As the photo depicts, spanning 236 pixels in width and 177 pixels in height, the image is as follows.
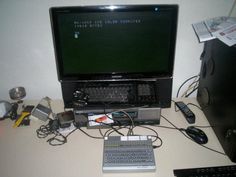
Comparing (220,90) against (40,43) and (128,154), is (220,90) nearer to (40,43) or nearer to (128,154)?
(128,154)

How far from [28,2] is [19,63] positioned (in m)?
0.34

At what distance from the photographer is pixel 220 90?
996 millimetres

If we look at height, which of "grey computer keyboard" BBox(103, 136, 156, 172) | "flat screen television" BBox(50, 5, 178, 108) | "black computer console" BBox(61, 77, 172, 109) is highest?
"flat screen television" BBox(50, 5, 178, 108)

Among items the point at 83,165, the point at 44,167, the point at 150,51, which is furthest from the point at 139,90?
the point at 44,167

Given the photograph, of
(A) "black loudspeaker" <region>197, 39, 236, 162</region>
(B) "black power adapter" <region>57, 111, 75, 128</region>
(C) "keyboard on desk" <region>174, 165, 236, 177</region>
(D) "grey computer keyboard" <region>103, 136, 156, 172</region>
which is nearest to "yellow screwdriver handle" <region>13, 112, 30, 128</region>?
(B) "black power adapter" <region>57, 111, 75, 128</region>

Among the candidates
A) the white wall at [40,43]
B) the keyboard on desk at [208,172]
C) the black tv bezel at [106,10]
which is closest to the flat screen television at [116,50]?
the black tv bezel at [106,10]

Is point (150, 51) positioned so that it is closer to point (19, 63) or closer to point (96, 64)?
point (96, 64)

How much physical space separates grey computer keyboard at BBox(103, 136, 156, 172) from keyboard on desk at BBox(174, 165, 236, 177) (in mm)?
108

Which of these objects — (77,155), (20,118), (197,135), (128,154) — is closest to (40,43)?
(20,118)

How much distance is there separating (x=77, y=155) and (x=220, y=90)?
0.69 metres

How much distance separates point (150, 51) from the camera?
3.58 feet

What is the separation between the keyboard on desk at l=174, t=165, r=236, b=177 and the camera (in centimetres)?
86

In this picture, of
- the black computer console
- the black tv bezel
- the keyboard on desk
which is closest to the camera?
the keyboard on desk

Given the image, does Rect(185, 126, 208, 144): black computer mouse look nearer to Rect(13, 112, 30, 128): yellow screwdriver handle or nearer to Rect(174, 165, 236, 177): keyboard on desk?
Rect(174, 165, 236, 177): keyboard on desk
